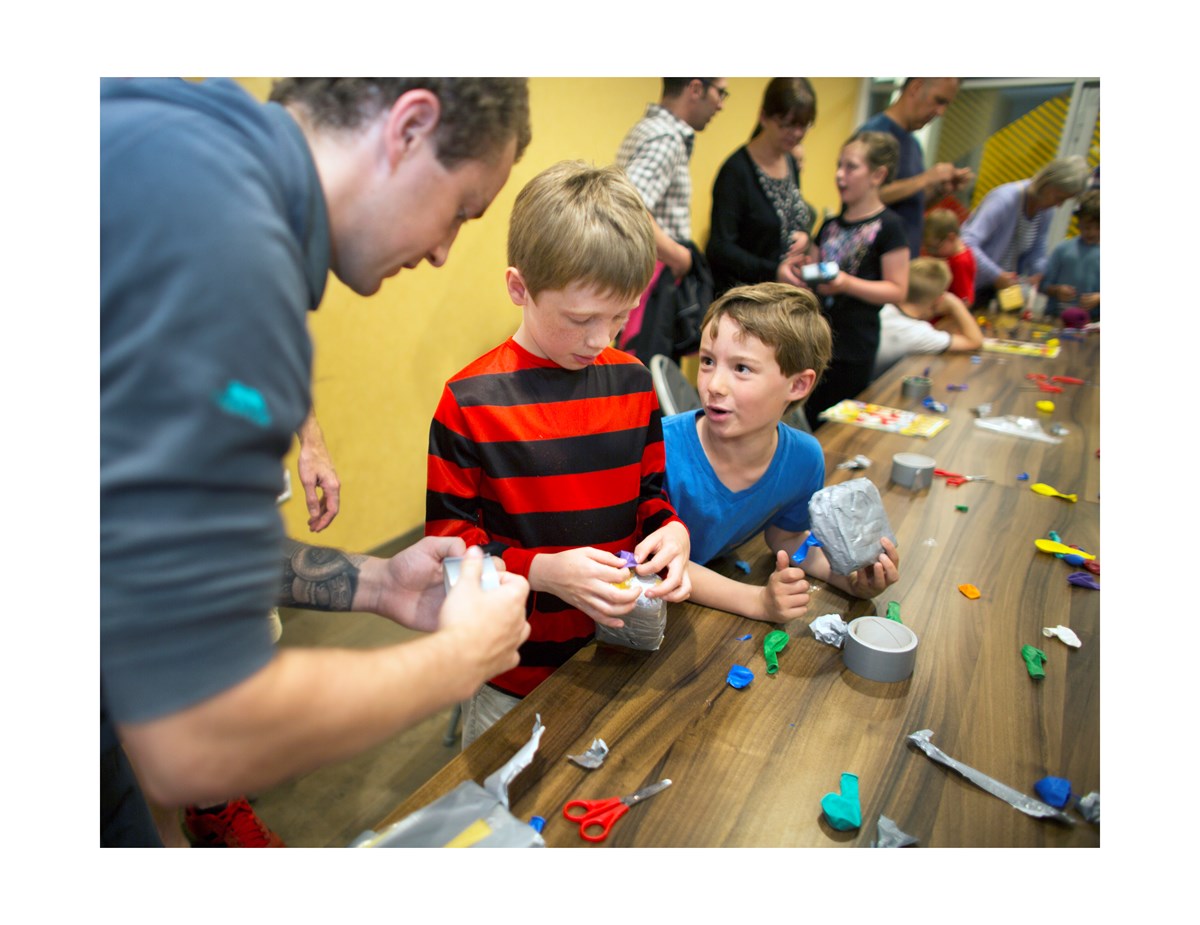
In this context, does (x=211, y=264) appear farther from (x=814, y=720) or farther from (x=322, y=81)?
(x=814, y=720)

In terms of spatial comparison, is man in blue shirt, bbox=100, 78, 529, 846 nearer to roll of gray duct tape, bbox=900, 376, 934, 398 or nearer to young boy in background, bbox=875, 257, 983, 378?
roll of gray duct tape, bbox=900, 376, 934, 398

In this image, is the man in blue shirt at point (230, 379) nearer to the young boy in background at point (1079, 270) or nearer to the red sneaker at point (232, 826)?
the red sneaker at point (232, 826)

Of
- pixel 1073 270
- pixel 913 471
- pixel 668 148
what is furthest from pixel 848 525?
pixel 1073 270

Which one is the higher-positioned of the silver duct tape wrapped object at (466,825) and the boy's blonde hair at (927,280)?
the boy's blonde hair at (927,280)

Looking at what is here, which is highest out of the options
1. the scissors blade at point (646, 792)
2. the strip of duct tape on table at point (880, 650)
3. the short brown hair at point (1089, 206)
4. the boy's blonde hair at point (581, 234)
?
the short brown hair at point (1089, 206)

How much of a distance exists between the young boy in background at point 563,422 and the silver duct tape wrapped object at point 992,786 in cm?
32

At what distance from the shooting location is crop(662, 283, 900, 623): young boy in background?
3.84ft

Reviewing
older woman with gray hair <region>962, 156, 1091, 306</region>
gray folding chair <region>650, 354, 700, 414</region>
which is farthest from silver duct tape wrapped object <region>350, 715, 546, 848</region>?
older woman with gray hair <region>962, 156, 1091, 306</region>

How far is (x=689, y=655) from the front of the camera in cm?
94

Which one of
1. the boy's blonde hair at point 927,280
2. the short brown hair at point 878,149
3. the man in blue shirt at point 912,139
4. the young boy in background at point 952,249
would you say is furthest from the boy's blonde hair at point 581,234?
the young boy in background at point 952,249

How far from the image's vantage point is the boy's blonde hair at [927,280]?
285cm

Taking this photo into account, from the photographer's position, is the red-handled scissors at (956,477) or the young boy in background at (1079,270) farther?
the young boy in background at (1079,270)

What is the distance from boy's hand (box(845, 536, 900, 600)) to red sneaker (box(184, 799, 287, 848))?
1.11 meters

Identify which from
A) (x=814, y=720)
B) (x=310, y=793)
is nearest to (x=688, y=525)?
(x=814, y=720)
